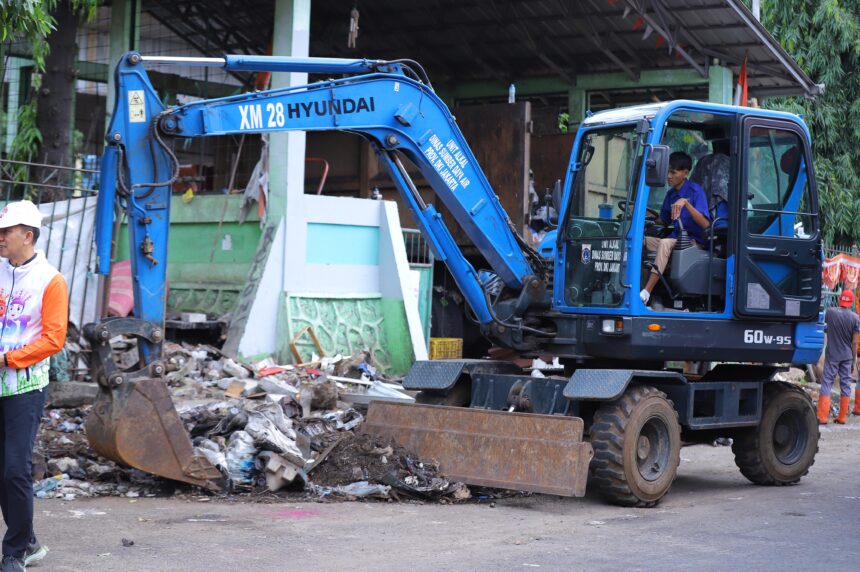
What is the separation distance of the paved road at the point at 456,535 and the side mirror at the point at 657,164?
2.65 m

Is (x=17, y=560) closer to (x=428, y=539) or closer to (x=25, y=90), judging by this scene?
(x=428, y=539)

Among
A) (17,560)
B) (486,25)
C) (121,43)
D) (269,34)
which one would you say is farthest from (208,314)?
(17,560)

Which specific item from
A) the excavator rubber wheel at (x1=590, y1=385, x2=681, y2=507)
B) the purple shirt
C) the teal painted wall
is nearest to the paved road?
the excavator rubber wheel at (x1=590, y1=385, x2=681, y2=507)

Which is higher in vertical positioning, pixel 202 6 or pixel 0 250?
pixel 202 6

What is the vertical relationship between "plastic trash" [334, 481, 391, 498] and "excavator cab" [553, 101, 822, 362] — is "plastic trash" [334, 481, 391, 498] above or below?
below

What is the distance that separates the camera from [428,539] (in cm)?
741

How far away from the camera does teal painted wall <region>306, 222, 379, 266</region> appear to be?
1534 cm

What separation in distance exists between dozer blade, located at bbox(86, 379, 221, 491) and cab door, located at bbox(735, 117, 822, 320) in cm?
481

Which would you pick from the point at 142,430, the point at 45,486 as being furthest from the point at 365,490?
the point at 45,486

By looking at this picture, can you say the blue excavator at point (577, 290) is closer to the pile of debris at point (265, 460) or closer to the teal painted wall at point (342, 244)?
the pile of debris at point (265, 460)

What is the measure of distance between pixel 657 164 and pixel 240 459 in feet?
13.3

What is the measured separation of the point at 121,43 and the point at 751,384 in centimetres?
1104

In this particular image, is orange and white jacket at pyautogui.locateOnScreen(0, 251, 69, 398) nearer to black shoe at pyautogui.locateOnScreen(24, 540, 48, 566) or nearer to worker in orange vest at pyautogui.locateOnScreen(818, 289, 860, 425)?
black shoe at pyautogui.locateOnScreen(24, 540, 48, 566)

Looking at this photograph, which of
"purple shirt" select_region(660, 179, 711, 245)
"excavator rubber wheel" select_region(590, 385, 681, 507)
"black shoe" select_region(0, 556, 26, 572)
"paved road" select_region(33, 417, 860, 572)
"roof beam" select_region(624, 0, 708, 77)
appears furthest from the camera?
"roof beam" select_region(624, 0, 708, 77)
